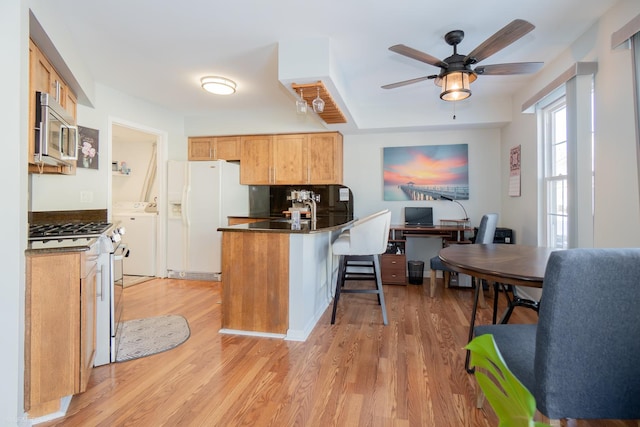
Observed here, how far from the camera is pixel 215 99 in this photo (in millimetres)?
4137

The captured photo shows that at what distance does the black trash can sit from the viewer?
4.30 m

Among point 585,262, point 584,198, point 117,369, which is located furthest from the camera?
point 584,198

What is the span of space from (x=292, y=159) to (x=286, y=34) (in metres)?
2.22

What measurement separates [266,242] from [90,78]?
8.32 ft

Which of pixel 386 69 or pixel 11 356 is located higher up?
pixel 386 69

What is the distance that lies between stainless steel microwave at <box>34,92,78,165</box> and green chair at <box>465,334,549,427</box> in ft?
8.00

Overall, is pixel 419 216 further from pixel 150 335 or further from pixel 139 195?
pixel 139 195

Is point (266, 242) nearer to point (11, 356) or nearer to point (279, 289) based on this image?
point (279, 289)

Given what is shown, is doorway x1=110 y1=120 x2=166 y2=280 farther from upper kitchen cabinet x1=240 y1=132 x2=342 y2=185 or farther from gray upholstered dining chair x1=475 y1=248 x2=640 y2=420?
gray upholstered dining chair x1=475 y1=248 x2=640 y2=420

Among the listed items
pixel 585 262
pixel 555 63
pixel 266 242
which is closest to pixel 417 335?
pixel 266 242

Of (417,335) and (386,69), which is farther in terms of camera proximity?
(386,69)

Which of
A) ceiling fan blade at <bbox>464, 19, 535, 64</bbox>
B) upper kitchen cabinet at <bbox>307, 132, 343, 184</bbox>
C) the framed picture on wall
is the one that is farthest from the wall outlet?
ceiling fan blade at <bbox>464, 19, 535, 64</bbox>

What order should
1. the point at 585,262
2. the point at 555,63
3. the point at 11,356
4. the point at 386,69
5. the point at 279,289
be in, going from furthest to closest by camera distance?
1. the point at 386,69
2. the point at 555,63
3. the point at 279,289
4. the point at 11,356
5. the point at 585,262

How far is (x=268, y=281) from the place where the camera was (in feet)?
8.52
